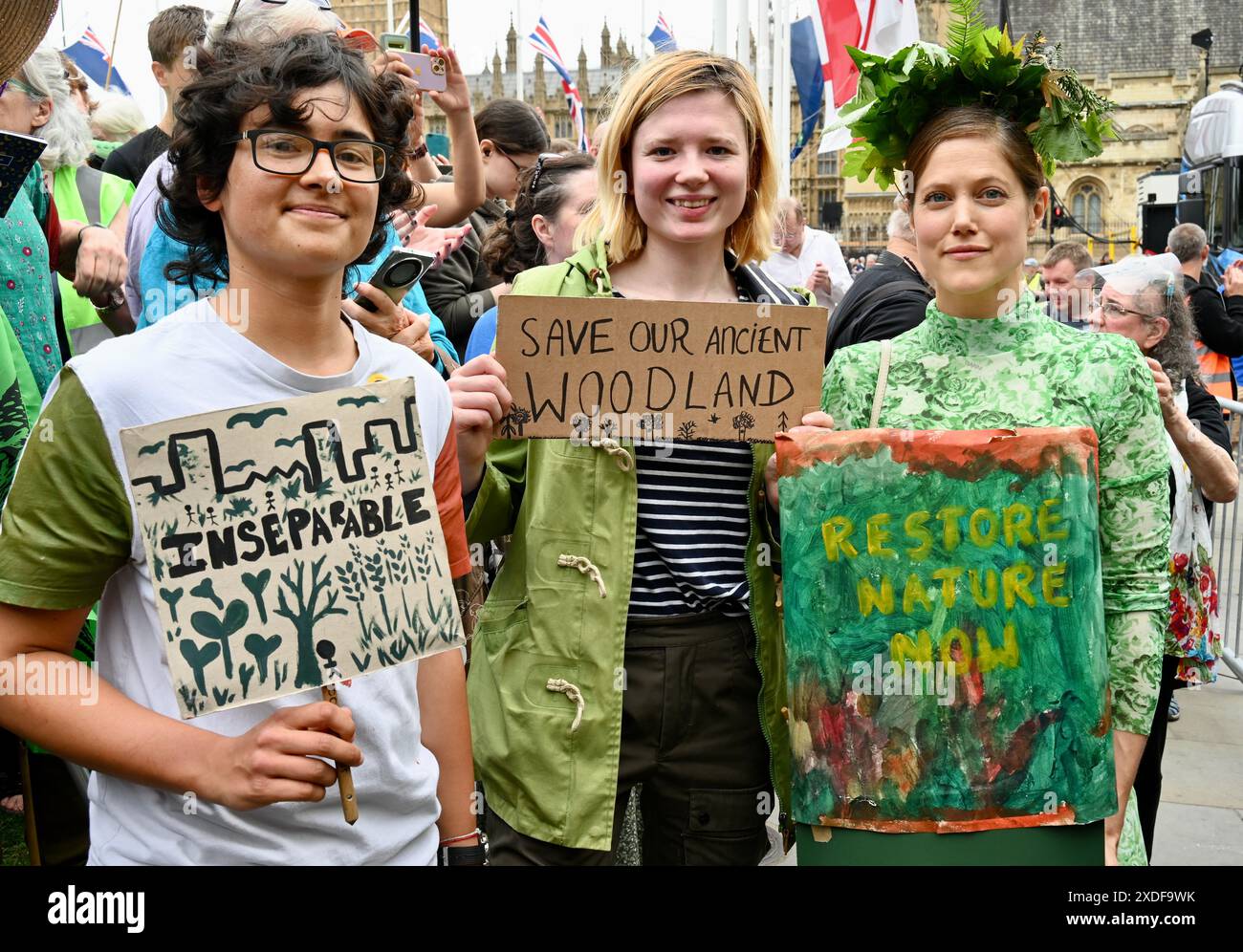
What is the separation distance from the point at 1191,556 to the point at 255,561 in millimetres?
3420

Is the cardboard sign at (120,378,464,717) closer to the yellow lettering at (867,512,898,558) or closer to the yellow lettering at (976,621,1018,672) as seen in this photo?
the yellow lettering at (867,512,898,558)

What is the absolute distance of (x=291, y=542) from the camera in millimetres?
1829

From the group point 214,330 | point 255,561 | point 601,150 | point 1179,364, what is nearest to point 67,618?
point 255,561

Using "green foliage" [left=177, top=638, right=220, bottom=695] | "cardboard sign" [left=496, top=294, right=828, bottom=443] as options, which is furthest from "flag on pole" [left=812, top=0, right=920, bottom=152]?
"green foliage" [left=177, top=638, right=220, bottom=695]

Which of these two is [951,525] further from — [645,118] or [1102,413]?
[645,118]

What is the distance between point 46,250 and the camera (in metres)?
3.32

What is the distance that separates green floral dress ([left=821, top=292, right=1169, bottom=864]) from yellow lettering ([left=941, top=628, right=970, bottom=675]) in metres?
0.31

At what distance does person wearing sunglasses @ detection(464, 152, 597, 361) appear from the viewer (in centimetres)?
453

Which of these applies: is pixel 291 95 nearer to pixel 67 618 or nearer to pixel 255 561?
pixel 255 561

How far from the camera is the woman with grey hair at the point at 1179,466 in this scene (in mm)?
3902

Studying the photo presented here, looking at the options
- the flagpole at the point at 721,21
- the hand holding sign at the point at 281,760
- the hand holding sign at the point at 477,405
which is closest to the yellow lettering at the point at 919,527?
the hand holding sign at the point at 477,405

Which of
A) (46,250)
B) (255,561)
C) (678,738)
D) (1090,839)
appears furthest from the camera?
(46,250)

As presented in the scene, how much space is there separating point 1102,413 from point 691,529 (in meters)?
0.81

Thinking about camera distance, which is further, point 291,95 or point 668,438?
point 668,438
